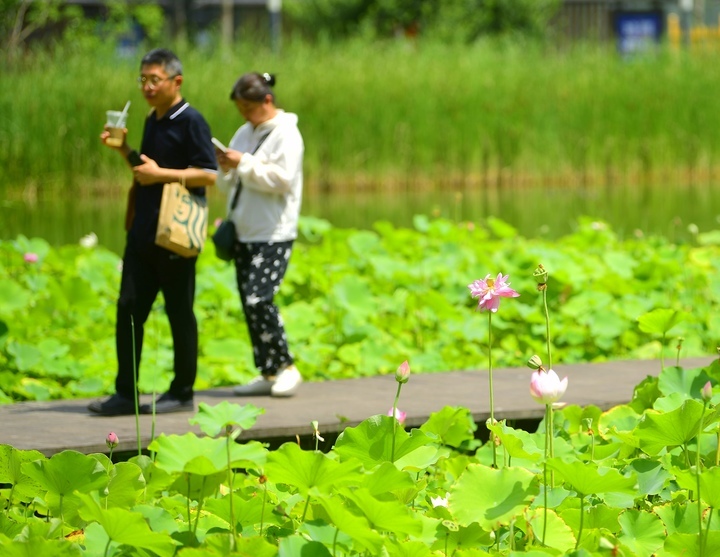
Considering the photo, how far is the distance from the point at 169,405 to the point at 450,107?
37.2 feet

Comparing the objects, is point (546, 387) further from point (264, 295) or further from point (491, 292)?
point (264, 295)

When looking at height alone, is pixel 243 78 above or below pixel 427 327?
above

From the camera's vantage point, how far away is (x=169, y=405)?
14.3ft

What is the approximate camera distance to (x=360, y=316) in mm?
5930

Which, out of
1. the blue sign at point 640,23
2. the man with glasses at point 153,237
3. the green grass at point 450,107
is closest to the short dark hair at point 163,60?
the man with glasses at point 153,237

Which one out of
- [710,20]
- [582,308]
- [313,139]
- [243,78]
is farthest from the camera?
[710,20]

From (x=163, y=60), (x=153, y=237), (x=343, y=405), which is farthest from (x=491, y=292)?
(x=163, y=60)

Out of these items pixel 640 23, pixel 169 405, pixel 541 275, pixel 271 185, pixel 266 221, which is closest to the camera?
pixel 541 275

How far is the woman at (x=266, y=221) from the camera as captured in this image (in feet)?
15.2

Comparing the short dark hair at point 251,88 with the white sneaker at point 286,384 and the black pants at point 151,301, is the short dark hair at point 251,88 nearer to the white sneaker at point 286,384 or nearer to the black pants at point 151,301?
the black pants at point 151,301

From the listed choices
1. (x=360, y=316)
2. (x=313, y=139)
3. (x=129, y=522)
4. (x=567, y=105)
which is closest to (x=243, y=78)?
(x=360, y=316)

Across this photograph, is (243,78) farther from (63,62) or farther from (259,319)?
(63,62)

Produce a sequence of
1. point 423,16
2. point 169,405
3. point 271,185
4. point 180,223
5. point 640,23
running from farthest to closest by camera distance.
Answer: point 640,23
point 423,16
point 271,185
point 169,405
point 180,223

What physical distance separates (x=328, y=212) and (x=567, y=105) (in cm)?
411
